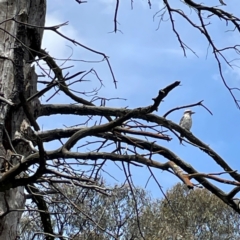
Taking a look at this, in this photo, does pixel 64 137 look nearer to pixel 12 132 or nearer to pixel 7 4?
pixel 12 132

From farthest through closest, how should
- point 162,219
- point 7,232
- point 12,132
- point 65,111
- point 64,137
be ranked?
point 162,219 < point 65,111 < point 64,137 < point 12,132 < point 7,232

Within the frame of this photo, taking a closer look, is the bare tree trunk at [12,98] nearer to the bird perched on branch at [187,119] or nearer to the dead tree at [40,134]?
the dead tree at [40,134]

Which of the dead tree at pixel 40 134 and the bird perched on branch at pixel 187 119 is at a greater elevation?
the bird perched on branch at pixel 187 119

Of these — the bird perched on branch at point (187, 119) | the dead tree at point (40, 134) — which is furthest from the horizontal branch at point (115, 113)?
the bird perched on branch at point (187, 119)

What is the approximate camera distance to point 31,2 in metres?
2.89

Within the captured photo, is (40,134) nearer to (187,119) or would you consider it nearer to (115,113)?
(115,113)

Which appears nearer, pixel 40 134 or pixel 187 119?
pixel 40 134

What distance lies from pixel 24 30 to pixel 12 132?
552 millimetres

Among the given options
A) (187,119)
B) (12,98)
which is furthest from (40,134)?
(187,119)

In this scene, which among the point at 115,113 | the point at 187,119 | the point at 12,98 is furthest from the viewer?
the point at 187,119

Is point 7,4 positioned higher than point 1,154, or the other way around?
point 7,4

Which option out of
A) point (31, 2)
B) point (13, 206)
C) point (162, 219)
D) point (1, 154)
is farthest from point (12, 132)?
point (162, 219)

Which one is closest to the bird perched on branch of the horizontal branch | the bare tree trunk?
the horizontal branch

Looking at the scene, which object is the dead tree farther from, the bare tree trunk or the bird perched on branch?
the bird perched on branch
